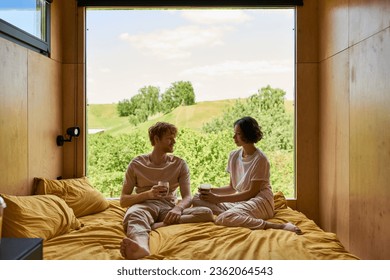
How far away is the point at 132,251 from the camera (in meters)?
2.23

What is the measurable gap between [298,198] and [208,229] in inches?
65.8

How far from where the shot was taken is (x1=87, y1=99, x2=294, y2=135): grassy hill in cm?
420

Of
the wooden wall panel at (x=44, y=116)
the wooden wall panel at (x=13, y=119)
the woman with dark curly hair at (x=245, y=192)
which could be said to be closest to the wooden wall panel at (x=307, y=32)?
the woman with dark curly hair at (x=245, y=192)

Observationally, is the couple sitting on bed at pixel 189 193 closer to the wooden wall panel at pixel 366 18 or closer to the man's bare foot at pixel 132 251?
the man's bare foot at pixel 132 251

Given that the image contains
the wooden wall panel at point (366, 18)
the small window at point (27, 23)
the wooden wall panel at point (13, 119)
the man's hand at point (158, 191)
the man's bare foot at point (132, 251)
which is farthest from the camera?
the small window at point (27, 23)

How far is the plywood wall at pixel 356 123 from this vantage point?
2.69 meters

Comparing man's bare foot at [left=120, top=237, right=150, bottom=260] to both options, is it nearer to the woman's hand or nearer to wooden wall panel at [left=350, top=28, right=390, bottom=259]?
the woman's hand

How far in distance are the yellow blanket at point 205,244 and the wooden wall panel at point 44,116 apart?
3.20ft

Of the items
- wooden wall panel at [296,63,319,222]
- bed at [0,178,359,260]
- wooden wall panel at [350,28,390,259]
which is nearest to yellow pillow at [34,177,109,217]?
bed at [0,178,359,260]

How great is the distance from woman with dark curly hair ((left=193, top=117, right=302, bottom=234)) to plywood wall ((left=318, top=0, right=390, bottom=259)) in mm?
589

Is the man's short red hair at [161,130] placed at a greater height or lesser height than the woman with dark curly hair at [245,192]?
greater

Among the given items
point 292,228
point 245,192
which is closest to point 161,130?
point 245,192

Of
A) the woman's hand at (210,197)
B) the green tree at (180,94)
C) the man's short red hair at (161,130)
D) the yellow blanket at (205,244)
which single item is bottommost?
the yellow blanket at (205,244)

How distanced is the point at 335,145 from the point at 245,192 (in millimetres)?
986
